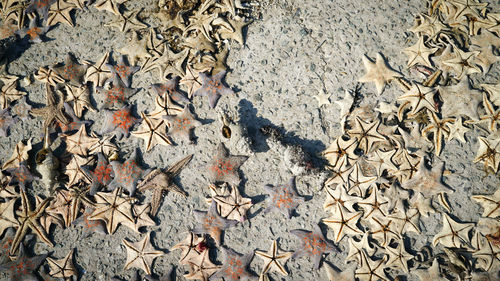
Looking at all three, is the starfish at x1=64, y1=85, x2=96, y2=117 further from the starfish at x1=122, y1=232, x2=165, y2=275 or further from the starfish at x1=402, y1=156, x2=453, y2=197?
the starfish at x1=402, y1=156, x2=453, y2=197

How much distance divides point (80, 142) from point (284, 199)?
312 cm

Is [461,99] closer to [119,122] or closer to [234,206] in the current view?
[234,206]

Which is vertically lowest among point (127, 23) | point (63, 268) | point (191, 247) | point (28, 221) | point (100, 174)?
point (63, 268)

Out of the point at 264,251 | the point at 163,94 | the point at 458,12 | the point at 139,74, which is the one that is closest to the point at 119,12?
the point at 139,74

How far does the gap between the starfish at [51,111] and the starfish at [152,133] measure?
121 cm

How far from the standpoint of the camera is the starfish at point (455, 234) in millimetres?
3922

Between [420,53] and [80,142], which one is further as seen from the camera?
[80,142]

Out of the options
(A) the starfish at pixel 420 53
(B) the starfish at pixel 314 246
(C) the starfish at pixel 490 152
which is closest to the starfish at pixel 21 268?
(B) the starfish at pixel 314 246

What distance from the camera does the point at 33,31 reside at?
459 centimetres

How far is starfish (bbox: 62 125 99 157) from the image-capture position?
425 cm

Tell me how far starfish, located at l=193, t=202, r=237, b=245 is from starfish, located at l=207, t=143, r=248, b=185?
0.38 meters

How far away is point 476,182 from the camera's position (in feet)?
13.4

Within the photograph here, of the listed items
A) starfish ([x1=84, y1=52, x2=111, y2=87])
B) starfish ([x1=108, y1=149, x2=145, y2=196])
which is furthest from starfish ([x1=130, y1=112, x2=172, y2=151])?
starfish ([x1=84, y1=52, x2=111, y2=87])

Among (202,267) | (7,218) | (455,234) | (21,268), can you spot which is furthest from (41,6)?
(455,234)
